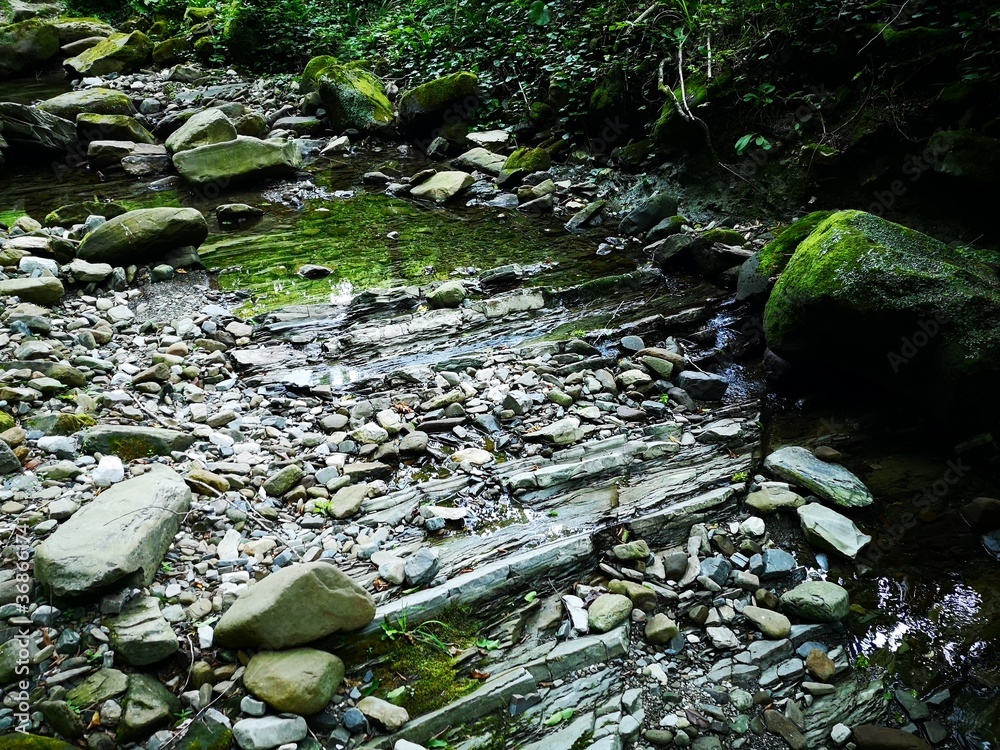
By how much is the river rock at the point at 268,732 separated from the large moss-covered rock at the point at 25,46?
16.7 m

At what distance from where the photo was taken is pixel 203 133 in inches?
351

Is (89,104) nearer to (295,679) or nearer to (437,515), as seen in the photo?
(437,515)

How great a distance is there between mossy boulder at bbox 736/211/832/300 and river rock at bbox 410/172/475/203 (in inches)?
167

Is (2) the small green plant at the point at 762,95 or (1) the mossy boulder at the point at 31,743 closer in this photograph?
(1) the mossy boulder at the point at 31,743

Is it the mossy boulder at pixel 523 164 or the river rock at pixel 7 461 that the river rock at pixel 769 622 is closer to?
the river rock at pixel 7 461

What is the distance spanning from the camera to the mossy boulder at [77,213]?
21.3 ft

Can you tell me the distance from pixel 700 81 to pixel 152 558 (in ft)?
25.3

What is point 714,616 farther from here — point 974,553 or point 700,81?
point 700,81

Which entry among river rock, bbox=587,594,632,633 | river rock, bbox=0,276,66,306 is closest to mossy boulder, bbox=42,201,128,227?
river rock, bbox=0,276,66,306

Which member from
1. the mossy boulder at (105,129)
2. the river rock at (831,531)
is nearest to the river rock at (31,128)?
the mossy boulder at (105,129)

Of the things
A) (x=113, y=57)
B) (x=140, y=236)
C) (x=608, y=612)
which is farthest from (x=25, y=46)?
(x=608, y=612)

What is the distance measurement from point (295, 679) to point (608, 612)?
1329 mm

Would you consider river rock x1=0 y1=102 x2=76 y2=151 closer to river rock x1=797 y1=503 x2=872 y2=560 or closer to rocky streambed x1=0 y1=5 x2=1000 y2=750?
rocky streambed x1=0 y1=5 x2=1000 y2=750

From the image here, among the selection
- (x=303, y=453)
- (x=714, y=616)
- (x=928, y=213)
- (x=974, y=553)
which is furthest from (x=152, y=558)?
(x=928, y=213)
